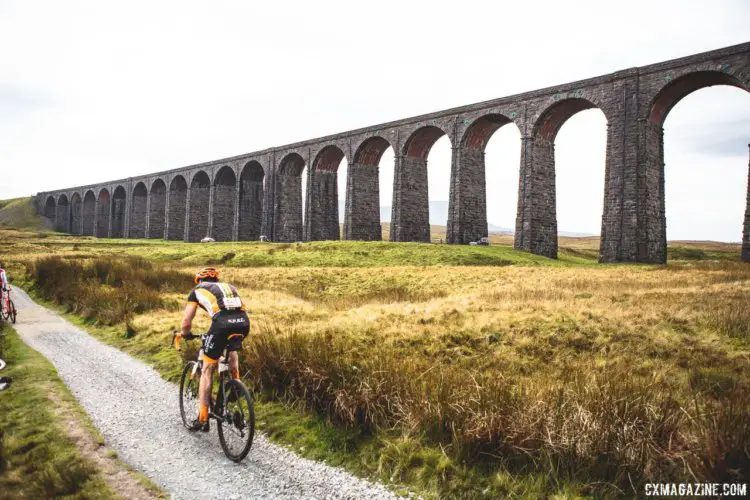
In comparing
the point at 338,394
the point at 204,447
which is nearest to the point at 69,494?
the point at 204,447

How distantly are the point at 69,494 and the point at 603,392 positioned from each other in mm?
5145

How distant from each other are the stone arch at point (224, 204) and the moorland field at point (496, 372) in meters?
40.6

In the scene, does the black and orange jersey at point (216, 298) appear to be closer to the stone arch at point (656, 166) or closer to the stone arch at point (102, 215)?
the stone arch at point (656, 166)

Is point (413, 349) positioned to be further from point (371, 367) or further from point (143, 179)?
point (143, 179)

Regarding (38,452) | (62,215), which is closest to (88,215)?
(62,215)

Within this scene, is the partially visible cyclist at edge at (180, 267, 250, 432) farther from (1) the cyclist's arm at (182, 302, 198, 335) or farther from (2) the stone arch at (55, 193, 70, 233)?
(2) the stone arch at (55, 193, 70, 233)

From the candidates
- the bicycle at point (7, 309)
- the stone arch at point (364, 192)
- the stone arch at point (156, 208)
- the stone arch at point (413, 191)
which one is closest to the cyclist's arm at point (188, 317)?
the bicycle at point (7, 309)

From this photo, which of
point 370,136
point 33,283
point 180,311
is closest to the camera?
point 180,311

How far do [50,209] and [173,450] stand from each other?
11410 cm

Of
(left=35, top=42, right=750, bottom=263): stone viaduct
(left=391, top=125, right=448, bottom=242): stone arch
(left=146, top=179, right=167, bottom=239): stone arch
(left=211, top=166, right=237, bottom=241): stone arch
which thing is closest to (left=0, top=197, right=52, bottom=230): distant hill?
(left=146, top=179, right=167, bottom=239): stone arch

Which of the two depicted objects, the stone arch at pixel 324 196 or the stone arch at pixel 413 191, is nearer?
the stone arch at pixel 413 191

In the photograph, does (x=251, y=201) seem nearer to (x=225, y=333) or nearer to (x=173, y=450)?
(x=173, y=450)

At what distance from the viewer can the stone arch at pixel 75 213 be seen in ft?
295

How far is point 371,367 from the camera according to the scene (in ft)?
20.7
